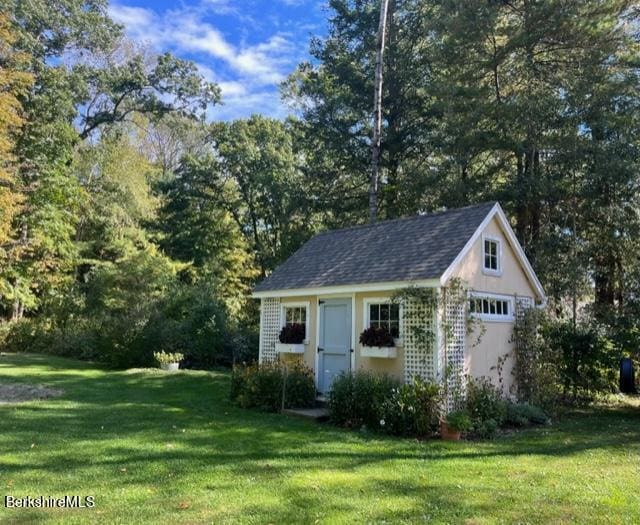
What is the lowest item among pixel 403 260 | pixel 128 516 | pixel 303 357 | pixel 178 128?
pixel 128 516

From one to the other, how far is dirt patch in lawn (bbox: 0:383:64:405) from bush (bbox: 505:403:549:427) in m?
9.52

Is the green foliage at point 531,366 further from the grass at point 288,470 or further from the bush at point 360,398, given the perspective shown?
the bush at point 360,398

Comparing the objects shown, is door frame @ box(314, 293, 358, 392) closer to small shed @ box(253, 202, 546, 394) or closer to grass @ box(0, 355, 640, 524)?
small shed @ box(253, 202, 546, 394)

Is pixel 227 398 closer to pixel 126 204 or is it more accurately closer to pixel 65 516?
pixel 65 516

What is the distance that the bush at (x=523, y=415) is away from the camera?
32.3 ft

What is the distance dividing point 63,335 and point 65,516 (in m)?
20.3

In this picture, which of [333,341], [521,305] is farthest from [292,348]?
[521,305]

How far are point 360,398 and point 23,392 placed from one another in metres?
7.78

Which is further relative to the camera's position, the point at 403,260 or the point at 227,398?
Result: the point at 227,398

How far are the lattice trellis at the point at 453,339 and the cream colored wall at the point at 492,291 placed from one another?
318mm

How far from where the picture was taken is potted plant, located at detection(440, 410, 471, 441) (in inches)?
324

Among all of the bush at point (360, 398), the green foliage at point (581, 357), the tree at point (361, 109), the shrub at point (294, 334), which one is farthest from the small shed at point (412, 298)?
the tree at point (361, 109)

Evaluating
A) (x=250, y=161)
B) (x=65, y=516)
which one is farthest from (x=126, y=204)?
(x=65, y=516)

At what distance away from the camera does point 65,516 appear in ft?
14.9
